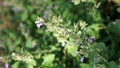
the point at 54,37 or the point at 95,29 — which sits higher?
the point at 95,29

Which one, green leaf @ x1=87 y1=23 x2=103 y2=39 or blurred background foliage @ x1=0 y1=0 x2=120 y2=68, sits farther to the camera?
green leaf @ x1=87 y1=23 x2=103 y2=39

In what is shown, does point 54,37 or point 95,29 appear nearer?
point 95,29

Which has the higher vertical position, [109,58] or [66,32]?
[66,32]

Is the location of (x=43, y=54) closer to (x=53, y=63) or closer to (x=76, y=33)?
(x=53, y=63)

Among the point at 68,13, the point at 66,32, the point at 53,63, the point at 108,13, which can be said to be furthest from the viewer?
the point at 108,13

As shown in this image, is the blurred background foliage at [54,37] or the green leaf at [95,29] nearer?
the blurred background foliage at [54,37]

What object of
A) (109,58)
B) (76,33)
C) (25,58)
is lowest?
(109,58)

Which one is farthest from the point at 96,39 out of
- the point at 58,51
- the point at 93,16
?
the point at 58,51

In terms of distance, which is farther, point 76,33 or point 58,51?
point 58,51
